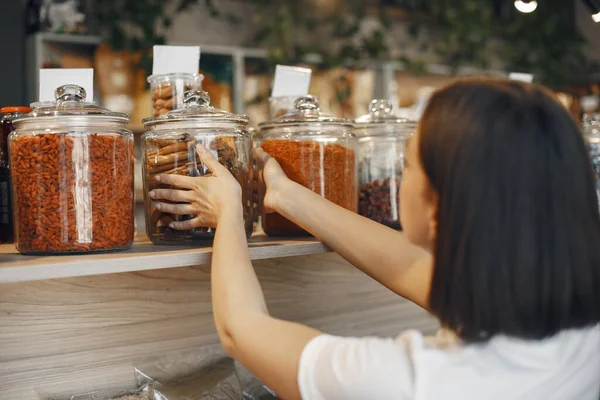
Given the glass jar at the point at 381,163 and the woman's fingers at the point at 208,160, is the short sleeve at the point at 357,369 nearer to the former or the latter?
the woman's fingers at the point at 208,160

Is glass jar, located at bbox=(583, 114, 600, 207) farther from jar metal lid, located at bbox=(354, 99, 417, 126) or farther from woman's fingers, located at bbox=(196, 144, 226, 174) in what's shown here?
woman's fingers, located at bbox=(196, 144, 226, 174)

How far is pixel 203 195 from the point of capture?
1.11m

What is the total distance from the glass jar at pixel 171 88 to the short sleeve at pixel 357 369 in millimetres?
621

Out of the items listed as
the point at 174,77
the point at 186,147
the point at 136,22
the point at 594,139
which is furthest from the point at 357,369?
the point at 136,22

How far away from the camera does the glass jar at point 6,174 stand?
1.16 metres

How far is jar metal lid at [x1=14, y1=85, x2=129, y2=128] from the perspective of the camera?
3.40ft

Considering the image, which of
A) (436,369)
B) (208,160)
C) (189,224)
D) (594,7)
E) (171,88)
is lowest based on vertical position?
(436,369)

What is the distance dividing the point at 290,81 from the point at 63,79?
0.53 meters

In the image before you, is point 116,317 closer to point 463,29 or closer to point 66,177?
point 66,177

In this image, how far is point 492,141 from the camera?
2.79 ft

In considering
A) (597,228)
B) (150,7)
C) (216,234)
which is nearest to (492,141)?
(597,228)

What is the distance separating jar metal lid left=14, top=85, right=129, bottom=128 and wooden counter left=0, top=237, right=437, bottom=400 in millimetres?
206

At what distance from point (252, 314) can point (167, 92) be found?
Result: 55 cm

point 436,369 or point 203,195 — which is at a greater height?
point 203,195
